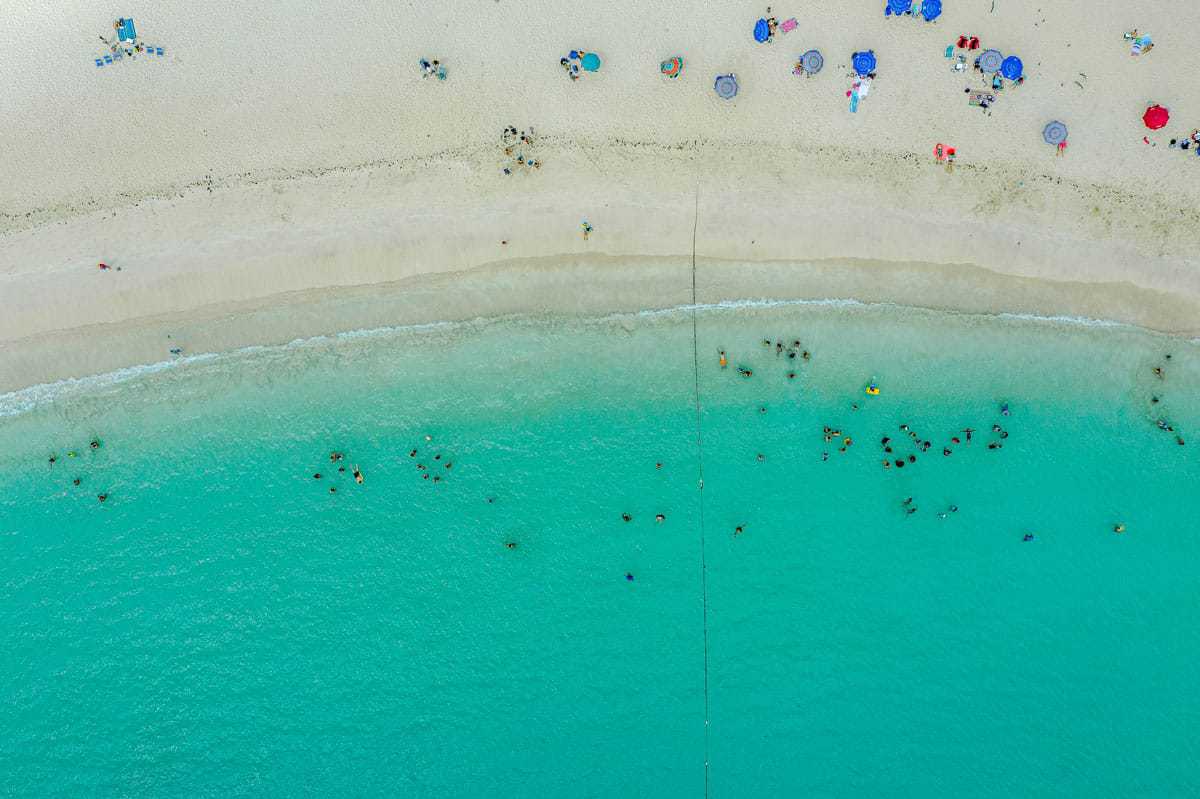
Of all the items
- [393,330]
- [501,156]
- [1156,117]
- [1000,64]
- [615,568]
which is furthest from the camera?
[615,568]

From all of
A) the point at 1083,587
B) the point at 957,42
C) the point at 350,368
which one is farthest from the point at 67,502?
the point at 1083,587

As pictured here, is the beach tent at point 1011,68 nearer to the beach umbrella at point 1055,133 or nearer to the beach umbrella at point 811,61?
the beach umbrella at point 1055,133

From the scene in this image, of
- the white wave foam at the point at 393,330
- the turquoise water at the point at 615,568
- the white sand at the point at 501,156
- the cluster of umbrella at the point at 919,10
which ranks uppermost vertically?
the cluster of umbrella at the point at 919,10

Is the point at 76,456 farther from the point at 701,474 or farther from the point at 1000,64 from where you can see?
the point at 1000,64

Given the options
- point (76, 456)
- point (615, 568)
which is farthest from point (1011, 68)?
→ point (76, 456)

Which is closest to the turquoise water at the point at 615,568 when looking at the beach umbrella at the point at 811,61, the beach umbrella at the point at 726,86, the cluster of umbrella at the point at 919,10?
the beach umbrella at the point at 726,86

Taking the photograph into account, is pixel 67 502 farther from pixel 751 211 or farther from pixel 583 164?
pixel 751 211
